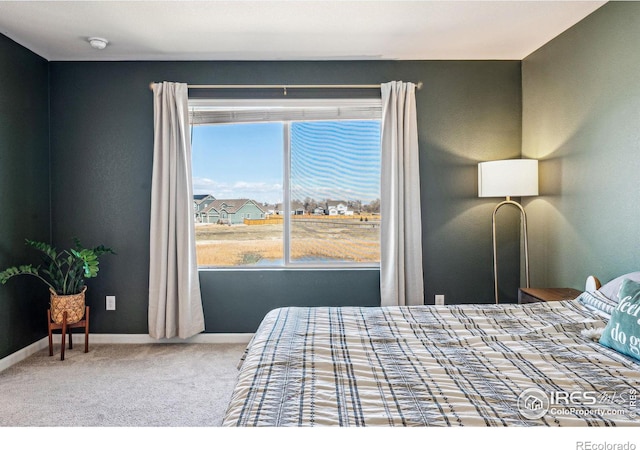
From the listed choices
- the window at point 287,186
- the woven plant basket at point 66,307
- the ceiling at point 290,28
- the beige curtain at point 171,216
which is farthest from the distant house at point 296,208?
the woven plant basket at point 66,307

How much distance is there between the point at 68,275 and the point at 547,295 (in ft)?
12.2

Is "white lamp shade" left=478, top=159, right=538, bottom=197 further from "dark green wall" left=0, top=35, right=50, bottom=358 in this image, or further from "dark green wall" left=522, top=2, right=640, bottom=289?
"dark green wall" left=0, top=35, right=50, bottom=358

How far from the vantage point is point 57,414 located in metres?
2.44

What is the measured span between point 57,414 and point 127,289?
1.42 meters

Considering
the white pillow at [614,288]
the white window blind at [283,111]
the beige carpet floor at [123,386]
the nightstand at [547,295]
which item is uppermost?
the white window blind at [283,111]

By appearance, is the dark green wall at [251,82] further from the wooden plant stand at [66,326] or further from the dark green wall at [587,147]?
the dark green wall at [587,147]

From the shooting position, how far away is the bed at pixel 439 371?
119cm

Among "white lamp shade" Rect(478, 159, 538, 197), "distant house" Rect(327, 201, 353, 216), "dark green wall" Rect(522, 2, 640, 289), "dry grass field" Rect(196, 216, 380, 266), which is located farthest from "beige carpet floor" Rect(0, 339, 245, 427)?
"dark green wall" Rect(522, 2, 640, 289)

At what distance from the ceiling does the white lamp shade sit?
0.98 metres

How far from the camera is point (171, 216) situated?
140 inches

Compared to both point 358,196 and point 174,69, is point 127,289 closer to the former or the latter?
point 174,69

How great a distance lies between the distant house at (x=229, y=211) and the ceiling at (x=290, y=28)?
1.26 metres
